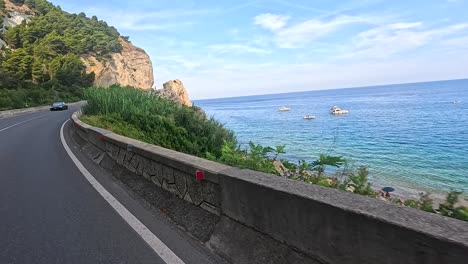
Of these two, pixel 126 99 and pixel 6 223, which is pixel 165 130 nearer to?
pixel 126 99

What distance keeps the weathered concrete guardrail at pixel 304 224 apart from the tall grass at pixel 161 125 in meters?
6.39

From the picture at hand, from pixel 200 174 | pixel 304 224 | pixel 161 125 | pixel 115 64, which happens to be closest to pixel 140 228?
pixel 200 174

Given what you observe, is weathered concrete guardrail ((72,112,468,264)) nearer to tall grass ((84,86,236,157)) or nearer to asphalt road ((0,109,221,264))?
asphalt road ((0,109,221,264))

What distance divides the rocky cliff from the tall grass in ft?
197

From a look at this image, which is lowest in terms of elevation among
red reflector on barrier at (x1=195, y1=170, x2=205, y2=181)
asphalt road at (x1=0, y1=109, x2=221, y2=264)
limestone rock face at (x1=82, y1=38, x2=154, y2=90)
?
asphalt road at (x1=0, y1=109, x2=221, y2=264)

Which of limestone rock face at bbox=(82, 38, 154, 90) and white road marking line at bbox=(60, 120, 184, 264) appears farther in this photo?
limestone rock face at bbox=(82, 38, 154, 90)

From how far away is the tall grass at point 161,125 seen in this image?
13.2 metres

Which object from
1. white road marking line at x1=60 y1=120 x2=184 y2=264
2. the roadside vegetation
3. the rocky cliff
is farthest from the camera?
the rocky cliff

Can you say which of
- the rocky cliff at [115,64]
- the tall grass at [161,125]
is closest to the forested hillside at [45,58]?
the rocky cliff at [115,64]

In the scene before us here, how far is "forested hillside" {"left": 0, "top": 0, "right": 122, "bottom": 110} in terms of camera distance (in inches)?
2467

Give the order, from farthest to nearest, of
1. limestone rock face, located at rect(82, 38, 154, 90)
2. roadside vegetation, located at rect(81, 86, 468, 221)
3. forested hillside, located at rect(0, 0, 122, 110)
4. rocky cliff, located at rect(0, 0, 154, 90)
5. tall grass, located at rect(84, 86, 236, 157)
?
limestone rock face, located at rect(82, 38, 154, 90)
rocky cliff, located at rect(0, 0, 154, 90)
forested hillside, located at rect(0, 0, 122, 110)
tall grass, located at rect(84, 86, 236, 157)
roadside vegetation, located at rect(81, 86, 468, 221)

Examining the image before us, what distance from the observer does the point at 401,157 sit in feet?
Result: 93.9

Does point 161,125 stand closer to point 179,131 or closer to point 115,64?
point 179,131

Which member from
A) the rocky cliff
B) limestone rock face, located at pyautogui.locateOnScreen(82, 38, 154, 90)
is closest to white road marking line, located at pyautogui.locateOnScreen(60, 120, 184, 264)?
the rocky cliff
